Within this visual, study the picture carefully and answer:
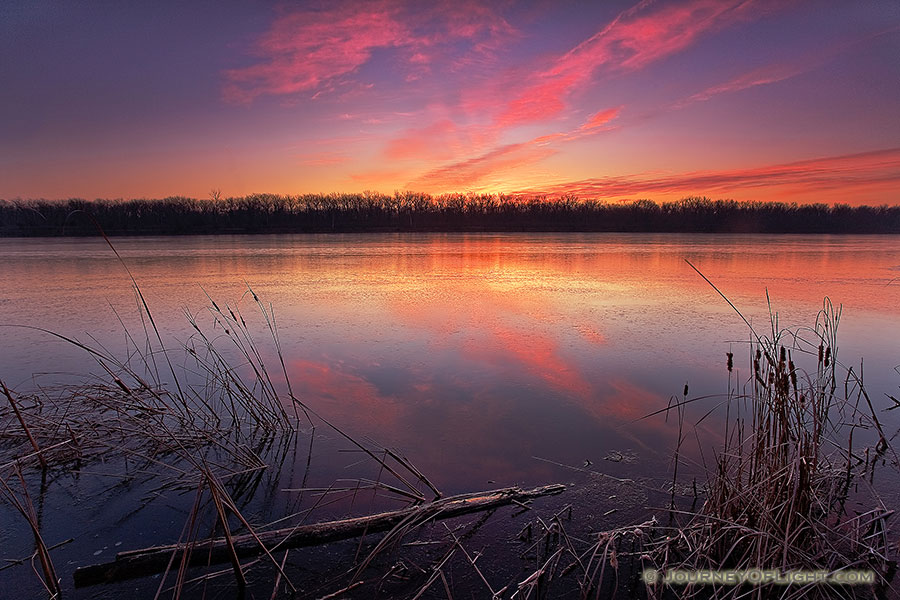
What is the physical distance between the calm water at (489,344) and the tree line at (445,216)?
54599 millimetres

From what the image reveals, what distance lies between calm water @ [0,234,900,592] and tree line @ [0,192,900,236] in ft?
179

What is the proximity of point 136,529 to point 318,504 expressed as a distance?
112cm

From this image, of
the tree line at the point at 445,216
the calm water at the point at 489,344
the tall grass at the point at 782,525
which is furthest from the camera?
the tree line at the point at 445,216

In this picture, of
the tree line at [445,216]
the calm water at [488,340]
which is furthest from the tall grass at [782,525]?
the tree line at [445,216]

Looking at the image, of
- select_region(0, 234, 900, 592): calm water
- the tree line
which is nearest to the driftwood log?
select_region(0, 234, 900, 592): calm water

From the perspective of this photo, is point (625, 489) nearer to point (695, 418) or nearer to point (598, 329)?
point (695, 418)

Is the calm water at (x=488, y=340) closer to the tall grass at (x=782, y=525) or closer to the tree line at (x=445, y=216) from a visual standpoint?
the tall grass at (x=782, y=525)

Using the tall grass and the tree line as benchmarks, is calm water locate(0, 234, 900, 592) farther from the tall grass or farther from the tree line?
the tree line

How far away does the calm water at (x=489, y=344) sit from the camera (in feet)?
13.8

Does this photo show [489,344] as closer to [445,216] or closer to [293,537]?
[293,537]

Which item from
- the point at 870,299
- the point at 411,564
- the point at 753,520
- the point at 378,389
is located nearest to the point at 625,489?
the point at 753,520

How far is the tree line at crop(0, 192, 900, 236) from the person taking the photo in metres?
63.9

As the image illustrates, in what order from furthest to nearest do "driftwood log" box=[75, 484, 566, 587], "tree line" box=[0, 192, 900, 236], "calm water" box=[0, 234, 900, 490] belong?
"tree line" box=[0, 192, 900, 236] → "calm water" box=[0, 234, 900, 490] → "driftwood log" box=[75, 484, 566, 587]

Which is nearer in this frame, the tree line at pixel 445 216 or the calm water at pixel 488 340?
the calm water at pixel 488 340
